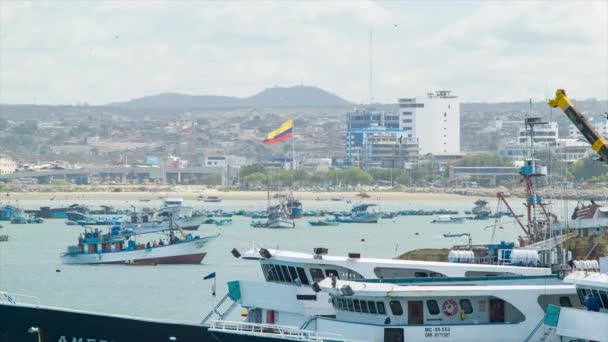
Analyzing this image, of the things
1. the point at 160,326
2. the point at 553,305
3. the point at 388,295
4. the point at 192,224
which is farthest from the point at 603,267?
the point at 192,224

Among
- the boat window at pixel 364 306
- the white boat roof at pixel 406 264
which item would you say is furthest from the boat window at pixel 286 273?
the boat window at pixel 364 306

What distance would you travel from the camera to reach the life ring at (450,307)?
38.4 metres

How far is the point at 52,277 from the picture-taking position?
91062mm

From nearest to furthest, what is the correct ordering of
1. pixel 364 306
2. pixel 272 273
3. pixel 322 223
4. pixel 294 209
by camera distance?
pixel 364 306
pixel 272 273
pixel 322 223
pixel 294 209

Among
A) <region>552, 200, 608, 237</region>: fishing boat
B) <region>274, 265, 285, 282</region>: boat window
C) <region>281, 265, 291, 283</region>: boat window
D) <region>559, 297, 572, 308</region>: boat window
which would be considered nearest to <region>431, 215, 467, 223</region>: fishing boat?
<region>552, 200, 608, 237</region>: fishing boat

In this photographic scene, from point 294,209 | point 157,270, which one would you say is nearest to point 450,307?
point 157,270

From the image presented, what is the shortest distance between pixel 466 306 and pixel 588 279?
12.9 ft

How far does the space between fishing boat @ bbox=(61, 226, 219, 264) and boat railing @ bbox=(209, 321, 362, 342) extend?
54943mm

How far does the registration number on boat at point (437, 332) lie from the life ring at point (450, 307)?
45 centimetres

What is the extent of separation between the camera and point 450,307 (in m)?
38.5

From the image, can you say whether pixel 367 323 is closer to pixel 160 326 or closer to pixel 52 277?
pixel 160 326

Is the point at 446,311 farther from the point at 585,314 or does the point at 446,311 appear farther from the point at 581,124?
the point at 581,124

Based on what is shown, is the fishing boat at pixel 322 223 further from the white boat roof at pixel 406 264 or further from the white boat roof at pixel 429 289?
the white boat roof at pixel 429 289

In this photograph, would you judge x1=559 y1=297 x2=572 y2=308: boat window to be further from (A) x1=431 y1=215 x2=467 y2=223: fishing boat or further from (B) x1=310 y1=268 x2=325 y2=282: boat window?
(A) x1=431 y1=215 x2=467 y2=223: fishing boat
